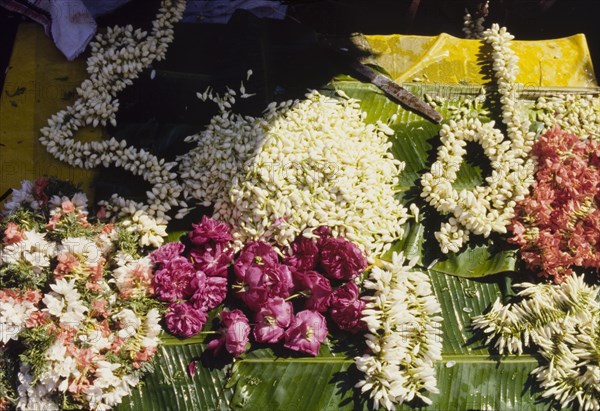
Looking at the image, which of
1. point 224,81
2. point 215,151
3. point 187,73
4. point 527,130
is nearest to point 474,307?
point 527,130

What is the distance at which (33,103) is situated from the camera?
2982 millimetres

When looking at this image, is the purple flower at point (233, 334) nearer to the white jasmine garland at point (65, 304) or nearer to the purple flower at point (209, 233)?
the purple flower at point (209, 233)

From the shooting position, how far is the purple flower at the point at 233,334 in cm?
231

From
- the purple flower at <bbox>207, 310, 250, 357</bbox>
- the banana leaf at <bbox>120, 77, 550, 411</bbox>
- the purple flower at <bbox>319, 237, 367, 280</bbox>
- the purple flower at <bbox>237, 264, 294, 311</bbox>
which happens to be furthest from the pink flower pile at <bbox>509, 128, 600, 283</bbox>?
the purple flower at <bbox>207, 310, 250, 357</bbox>

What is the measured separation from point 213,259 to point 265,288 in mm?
290

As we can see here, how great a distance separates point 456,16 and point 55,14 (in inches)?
103

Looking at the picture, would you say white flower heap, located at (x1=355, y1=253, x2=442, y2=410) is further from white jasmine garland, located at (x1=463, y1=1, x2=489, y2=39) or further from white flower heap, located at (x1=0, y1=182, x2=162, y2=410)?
white jasmine garland, located at (x1=463, y1=1, x2=489, y2=39)

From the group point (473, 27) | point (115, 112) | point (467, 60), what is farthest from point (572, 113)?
point (115, 112)

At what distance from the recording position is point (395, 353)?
91.8 inches

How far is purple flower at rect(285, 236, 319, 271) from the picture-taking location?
2480mm

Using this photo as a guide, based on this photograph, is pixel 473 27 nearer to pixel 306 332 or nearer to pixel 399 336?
pixel 399 336

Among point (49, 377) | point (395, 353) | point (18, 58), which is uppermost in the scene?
point (18, 58)

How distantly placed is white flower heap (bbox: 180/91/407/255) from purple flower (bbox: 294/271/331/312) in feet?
0.60

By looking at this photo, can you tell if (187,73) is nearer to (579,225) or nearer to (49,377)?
(49,377)
